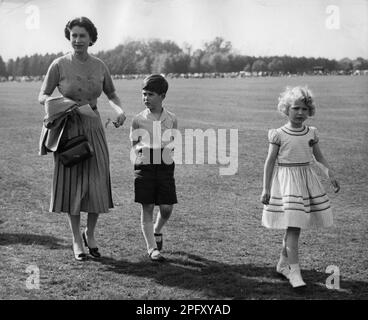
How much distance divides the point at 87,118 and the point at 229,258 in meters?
1.78

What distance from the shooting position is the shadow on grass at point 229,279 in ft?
15.5

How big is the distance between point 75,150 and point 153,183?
2.44 ft

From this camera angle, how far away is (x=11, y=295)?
468 centimetres

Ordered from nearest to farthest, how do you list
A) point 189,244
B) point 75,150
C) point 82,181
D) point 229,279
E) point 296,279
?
point 296,279, point 229,279, point 75,150, point 82,181, point 189,244

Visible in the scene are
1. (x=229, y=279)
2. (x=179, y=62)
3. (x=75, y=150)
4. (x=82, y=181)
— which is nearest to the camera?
(x=229, y=279)

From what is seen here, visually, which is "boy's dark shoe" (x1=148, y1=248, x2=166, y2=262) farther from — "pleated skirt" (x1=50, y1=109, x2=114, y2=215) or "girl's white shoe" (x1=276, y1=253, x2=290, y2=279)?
"girl's white shoe" (x1=276, y1=253, x2=290, y2=279)

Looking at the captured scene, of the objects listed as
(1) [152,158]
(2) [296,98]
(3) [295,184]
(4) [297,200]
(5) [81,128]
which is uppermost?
(2) [296,98]

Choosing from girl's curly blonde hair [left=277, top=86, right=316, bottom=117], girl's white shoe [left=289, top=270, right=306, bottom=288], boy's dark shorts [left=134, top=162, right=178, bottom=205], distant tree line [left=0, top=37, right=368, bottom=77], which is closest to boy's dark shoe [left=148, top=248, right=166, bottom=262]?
boy's dark shorts [left=134, top=162, right=178, bottom=205]

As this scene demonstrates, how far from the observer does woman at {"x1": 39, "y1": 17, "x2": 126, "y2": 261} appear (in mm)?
5453

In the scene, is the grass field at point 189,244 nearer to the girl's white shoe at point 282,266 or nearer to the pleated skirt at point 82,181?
the girl's white shoe at point 282,266

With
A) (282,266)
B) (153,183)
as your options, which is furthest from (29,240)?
(282,266)

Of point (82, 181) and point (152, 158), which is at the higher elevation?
point (152, 158)

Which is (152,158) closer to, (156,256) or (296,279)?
(156,256)

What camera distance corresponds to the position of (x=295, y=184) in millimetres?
4902
